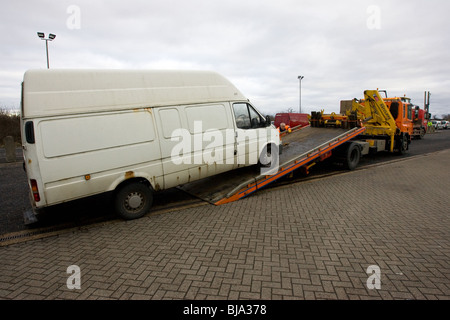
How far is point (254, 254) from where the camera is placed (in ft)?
12.8

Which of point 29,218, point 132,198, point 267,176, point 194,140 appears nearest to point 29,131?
point 29,218

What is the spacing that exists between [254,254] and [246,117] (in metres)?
3.73

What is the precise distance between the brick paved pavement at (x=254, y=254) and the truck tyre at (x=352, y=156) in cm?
332

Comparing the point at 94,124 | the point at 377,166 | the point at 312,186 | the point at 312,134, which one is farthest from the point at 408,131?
the point at 94,124

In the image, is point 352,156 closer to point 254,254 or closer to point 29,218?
point 254,254

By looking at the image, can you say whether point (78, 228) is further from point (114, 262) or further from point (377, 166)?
point (377, 166)

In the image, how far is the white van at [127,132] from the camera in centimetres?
444

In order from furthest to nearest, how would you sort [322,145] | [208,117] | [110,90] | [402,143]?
[402,143] < [322,145] < [208,117] < [110,90]

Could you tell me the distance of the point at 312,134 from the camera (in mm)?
10078

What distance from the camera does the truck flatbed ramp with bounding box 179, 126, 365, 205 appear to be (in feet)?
21.4

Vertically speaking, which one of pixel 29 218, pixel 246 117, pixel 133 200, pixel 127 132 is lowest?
pixel 29 218

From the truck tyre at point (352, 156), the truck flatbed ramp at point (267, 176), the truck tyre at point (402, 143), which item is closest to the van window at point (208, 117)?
the truck flatbed ramp at point (267, 176)

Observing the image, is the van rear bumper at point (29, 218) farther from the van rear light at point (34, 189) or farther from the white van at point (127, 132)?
the van rear light at point (34, 189)
